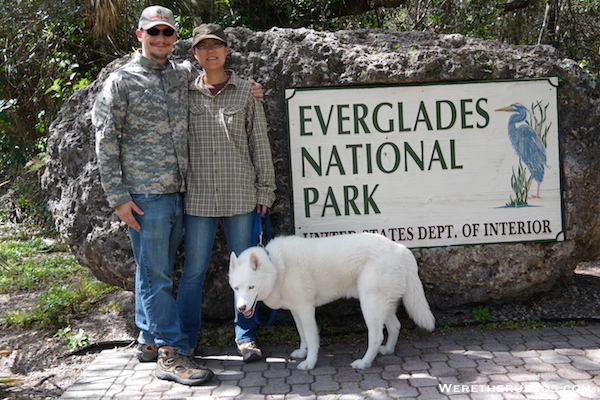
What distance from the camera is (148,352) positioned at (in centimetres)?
396

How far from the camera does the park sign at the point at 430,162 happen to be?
4.52 meters

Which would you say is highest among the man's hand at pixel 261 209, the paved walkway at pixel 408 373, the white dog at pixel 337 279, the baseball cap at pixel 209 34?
the baseball cap at pixel 209 34

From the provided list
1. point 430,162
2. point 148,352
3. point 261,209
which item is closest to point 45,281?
point 148,352

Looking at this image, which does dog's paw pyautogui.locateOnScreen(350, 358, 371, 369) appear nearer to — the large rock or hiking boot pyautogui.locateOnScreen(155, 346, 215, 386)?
hiking boot pyautogui.locateOnScreen(155, 346, 215, 386)

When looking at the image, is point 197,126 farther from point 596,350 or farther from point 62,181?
point 596,350

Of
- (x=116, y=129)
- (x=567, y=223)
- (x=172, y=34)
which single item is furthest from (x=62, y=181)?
(x=567, y=223)

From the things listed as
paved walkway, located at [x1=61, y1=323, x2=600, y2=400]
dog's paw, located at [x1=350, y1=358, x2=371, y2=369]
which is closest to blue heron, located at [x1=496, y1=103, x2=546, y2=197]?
paved walkway, located at [x1=61, y1=323, x2=600, y2=400]

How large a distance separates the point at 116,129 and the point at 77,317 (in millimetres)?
2521

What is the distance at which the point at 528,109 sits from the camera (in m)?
4.61

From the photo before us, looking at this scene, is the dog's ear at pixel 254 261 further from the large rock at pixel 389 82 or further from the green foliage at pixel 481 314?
the green foliage at pixel 481 314

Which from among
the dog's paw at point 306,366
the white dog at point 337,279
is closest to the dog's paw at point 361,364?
the white dog at point 337,279

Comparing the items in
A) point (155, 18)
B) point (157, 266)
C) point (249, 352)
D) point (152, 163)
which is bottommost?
point (249, 352)

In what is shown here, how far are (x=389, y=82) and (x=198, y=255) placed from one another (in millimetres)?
2273

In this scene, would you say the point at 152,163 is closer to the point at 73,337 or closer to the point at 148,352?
the point at 148,352
